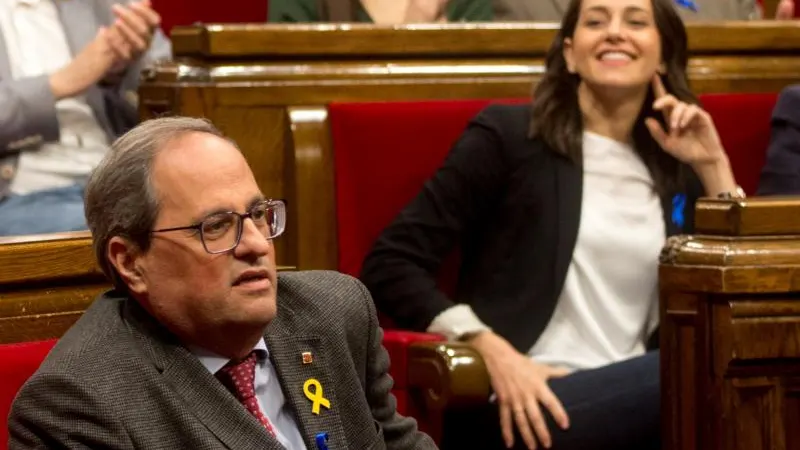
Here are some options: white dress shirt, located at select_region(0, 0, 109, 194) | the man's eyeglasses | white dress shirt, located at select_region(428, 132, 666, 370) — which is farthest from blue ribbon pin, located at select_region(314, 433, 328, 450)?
white dress shirt, located at select_region(0, 0, 109, 194)

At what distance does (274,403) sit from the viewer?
1.05 meters

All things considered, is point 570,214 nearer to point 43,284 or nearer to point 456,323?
point 456,323

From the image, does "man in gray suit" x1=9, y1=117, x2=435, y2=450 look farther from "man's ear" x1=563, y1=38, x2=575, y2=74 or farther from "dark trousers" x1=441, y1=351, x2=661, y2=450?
"man's ear" x1=563, y1=38, x2=575, y2=74

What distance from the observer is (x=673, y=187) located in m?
1.78

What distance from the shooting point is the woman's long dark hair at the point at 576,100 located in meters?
1.75

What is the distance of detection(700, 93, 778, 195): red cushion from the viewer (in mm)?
1909

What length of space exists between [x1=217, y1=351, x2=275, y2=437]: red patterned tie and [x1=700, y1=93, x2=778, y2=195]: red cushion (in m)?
1.05

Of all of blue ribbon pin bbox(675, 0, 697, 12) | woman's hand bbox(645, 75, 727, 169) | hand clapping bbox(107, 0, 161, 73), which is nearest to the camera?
woman's hand bbox(645, 75, 727, 169)

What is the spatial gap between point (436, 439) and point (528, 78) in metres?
0.56

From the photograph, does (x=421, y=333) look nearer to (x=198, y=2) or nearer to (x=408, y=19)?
(x=408, y=19)

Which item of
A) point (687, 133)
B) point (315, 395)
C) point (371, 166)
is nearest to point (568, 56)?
point (687, 133)

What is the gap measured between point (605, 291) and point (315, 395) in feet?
2.38

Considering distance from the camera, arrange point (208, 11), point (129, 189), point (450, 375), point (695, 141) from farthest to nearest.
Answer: point (208, 11)
point (695, 141)
point (450, 375)
point (129, 189)

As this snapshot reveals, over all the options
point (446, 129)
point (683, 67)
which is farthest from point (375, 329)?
point (683, 67)
